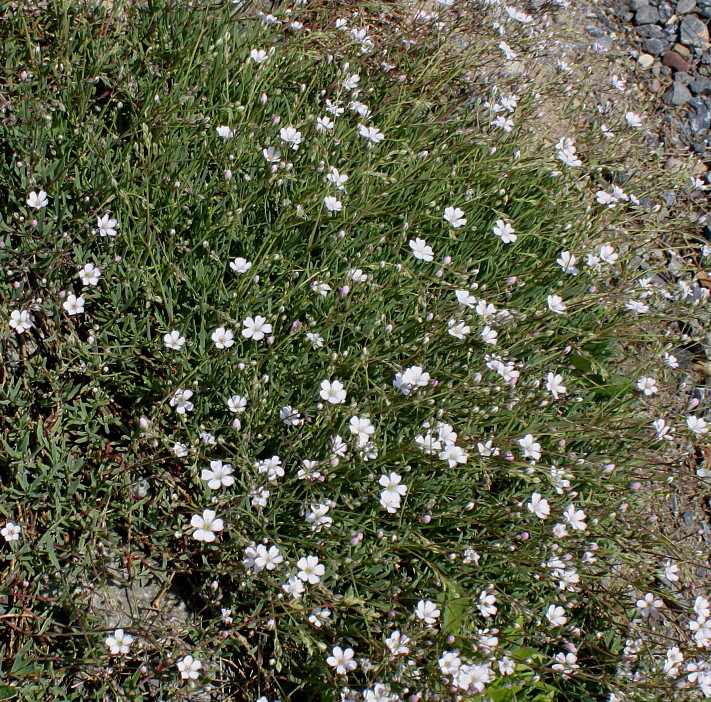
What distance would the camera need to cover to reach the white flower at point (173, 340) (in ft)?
9.09

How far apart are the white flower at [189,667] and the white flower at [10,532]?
2.40ft

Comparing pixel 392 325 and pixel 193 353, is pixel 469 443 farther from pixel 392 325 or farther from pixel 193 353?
pixel 193 353

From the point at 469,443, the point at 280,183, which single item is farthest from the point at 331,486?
the point at 280,183

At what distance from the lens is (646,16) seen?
19.1ft

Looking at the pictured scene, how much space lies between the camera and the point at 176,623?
8.84ft

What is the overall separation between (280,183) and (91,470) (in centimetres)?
151

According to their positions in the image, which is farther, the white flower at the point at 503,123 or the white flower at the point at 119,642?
the white flower at the point at 503,123

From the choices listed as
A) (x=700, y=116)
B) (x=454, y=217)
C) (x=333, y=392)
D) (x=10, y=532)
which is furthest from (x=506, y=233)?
(x=700, y=116)

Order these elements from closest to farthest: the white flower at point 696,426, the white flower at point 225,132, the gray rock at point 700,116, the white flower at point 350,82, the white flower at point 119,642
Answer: the white flower at point 119,642 < the white flower at point 225,132 < the white flower at point 696,426 < the white flower at point 350,82 < the gray rock at point 700,116

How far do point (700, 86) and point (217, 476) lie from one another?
202 inches

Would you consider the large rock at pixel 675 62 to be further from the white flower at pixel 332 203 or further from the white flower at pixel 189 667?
the white flower at pixel 189 667

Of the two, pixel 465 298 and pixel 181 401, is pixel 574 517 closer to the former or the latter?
pixel 465 298

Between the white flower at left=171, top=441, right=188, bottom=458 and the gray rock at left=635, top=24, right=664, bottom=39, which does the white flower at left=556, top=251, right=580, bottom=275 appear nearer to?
the white flower at left=171, top=441, right=188, bottom=458

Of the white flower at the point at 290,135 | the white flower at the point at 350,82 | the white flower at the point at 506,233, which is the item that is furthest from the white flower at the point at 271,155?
the white flower at the point at 506,233
